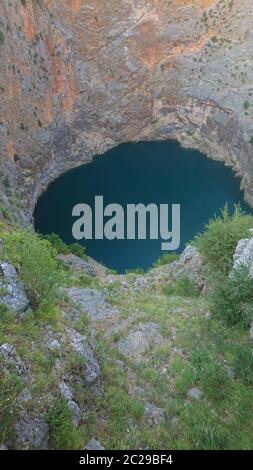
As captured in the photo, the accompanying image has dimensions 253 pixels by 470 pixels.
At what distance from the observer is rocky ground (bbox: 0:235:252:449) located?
8.92 m

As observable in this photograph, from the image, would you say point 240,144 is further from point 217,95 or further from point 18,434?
point 18,434

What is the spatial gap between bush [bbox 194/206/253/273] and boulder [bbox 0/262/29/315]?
11.4m

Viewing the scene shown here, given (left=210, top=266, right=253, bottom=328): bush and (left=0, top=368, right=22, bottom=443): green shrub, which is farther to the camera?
(left=210, top=266, right=253, bottom=328): bush

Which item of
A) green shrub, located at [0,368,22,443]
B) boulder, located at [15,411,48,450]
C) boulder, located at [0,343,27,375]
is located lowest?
boulder, located at [15,411,48,450]

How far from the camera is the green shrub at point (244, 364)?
1204 cm

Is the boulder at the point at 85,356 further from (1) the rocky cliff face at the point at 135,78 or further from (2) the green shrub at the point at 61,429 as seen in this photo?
(1) the rocky cliff face at the point at 135,78

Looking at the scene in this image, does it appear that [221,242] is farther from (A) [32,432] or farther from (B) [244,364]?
(A) [32,432]

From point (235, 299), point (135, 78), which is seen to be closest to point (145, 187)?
point (135, 78)

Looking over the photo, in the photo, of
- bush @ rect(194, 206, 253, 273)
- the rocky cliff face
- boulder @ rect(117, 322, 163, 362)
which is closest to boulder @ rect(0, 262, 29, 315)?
boulder @ rect(117, 322, 163, 362)

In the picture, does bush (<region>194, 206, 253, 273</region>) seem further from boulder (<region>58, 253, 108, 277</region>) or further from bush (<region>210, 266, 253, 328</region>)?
boulder (<region>58, 253, 108, 277</region>)

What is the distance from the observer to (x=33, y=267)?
12.4m

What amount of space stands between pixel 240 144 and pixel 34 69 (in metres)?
20.8

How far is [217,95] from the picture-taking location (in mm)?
47281

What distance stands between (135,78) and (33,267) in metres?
42.4
